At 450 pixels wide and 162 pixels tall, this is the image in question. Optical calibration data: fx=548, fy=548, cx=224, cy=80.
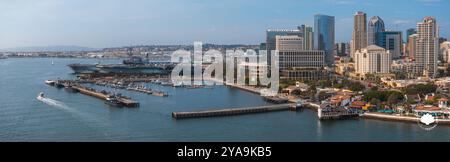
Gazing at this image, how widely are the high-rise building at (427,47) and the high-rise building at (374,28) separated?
15.5 feet

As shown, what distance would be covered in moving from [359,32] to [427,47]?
17.1ft

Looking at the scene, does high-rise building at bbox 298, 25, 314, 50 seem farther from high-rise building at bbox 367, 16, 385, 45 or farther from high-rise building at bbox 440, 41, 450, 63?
high-rise building at bbox 440, 41, 450, 63

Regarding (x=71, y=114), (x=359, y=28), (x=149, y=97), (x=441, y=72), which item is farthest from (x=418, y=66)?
(x=71, y=114)

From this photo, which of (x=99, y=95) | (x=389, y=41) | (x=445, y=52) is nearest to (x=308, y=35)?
(x=389, y=41)

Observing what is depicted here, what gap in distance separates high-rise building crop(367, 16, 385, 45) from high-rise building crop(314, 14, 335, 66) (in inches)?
67.2

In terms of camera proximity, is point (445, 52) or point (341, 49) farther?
point (341, 49)

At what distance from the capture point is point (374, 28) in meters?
19.0

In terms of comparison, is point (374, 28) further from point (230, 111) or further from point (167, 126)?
point (167, 126)

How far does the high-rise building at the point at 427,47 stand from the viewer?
43.6ft

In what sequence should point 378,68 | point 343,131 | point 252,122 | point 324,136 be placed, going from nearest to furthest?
point 324,136 → point 343,131 → point 252,122 → point 378,68

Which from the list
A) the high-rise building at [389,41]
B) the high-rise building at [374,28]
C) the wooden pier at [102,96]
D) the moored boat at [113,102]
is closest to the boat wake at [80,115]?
the moored boat at [113,102]
